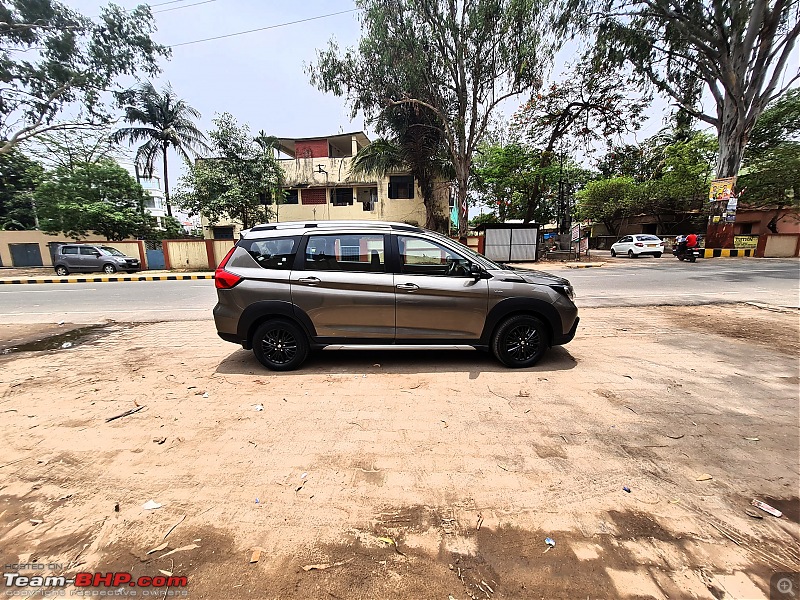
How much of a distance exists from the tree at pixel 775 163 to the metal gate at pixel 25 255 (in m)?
50.5

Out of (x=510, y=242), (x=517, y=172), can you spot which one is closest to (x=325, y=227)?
(x=510, y=242)

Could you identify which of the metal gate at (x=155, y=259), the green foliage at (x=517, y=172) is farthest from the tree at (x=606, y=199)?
the metal gate at (x=155, y=259)

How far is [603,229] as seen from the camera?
3997 cm

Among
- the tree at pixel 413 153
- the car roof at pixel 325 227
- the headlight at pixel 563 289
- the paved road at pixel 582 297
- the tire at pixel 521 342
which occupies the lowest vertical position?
the paved road at pixel 582 297

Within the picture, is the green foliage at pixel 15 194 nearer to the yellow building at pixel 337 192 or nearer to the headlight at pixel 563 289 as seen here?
the yellow building at pixel 337 192

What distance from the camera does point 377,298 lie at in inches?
169

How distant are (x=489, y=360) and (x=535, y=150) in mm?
24398

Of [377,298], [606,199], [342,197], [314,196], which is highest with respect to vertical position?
[314,196]

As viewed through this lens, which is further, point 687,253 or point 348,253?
point 687,253

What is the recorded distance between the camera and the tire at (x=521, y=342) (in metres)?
4.35

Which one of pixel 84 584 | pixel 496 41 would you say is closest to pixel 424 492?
pixel 84 584

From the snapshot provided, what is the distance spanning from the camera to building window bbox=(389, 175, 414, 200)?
26.2 metres

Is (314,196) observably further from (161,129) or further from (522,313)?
(522,313)

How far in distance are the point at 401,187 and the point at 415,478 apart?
2587 cm
